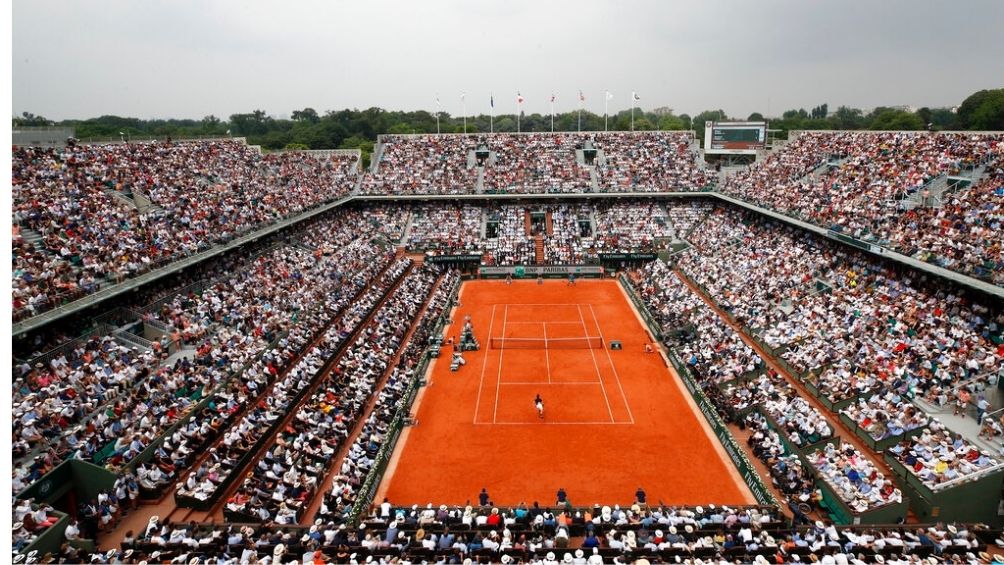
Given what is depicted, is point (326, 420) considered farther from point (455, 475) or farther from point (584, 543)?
point (584, 543)

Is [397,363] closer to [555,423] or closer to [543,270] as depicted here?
[555,423]

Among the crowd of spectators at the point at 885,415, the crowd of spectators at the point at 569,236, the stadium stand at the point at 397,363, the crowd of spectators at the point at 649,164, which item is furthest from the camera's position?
the crowd of spectators at the point at 649,164

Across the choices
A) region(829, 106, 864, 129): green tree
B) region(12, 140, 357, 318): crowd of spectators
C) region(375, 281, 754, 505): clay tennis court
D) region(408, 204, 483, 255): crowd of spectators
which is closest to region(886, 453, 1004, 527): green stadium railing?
region(375, 281, 754, 505): clay tennis court

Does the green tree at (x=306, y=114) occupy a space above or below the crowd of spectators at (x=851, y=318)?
above

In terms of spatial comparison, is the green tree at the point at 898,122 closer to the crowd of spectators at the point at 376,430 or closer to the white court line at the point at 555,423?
the crowd of spectators at the point at 376,430

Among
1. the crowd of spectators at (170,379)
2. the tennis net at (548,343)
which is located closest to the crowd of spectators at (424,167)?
the crowd of spectators at (170,379)

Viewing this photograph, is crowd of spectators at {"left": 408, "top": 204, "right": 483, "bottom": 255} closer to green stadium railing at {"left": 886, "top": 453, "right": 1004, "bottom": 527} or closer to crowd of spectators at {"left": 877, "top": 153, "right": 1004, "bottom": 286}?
crowd of spectators at {"left": 877, "top": 153, "right": 1004, "bottom": 286}

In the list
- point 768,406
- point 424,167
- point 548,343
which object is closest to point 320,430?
point 548,343
